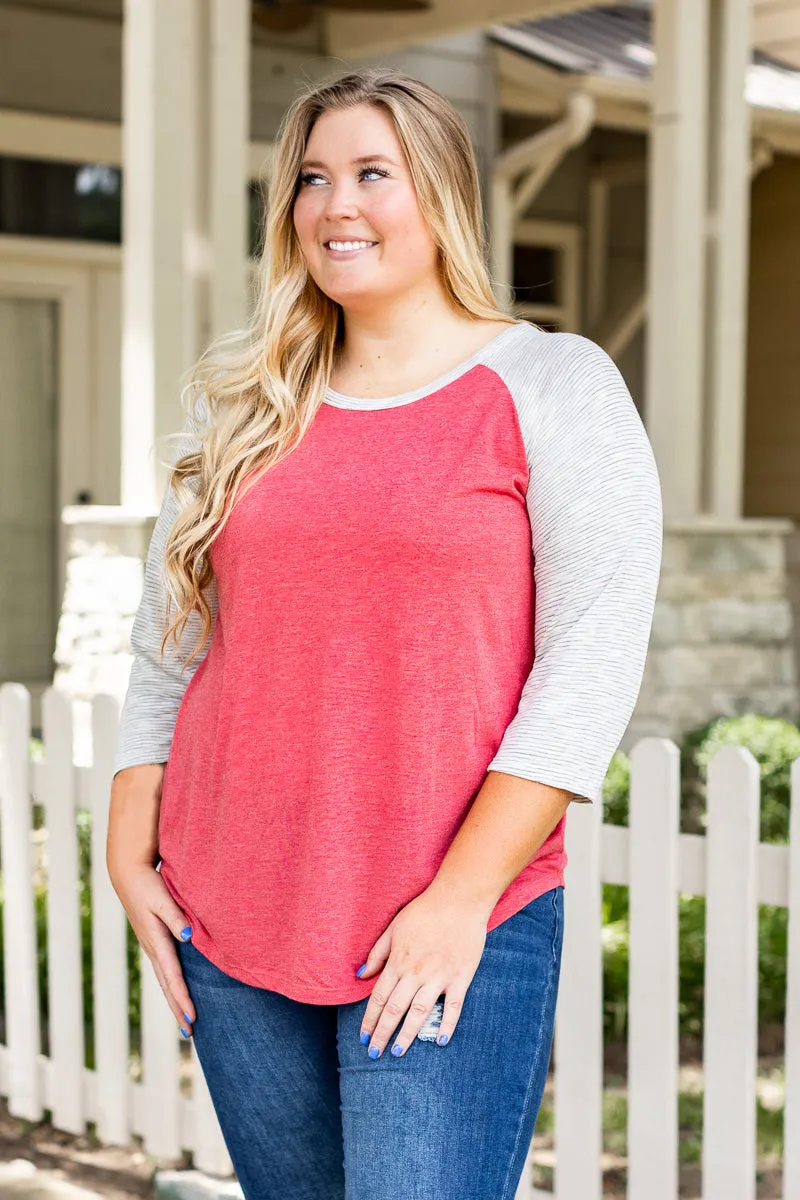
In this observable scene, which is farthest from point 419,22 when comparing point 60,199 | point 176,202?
point 176,202

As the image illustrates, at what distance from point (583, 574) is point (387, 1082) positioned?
0.55m

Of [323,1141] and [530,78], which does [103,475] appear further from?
[323,1141]

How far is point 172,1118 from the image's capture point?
3352 mm

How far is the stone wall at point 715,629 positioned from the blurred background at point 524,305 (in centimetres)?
1

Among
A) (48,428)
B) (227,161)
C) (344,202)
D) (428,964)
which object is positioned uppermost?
(227,161)

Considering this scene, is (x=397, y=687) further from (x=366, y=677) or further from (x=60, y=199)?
(x=60, y=199)

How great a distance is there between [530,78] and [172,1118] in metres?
6.36

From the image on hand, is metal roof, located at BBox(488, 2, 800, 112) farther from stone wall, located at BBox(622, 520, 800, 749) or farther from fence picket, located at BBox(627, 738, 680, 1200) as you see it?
fence picket, located at BBox(627, 738, 680, 1200)

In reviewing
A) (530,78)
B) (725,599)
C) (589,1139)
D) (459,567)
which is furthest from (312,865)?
(530,78)

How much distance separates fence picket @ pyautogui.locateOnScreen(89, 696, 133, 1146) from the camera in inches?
133

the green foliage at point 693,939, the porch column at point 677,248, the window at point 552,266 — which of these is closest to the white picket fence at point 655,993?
the green foliage at point 693,939

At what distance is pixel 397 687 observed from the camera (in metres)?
1.57

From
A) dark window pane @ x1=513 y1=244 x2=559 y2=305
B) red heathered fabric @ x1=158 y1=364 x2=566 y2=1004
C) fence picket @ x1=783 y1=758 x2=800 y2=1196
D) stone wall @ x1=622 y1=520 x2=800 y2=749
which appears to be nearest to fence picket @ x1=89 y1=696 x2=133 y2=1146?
fence picket @ x1=783 y1=758 x2=800 y2=1196

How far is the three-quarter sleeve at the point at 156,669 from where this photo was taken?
6.33ft
